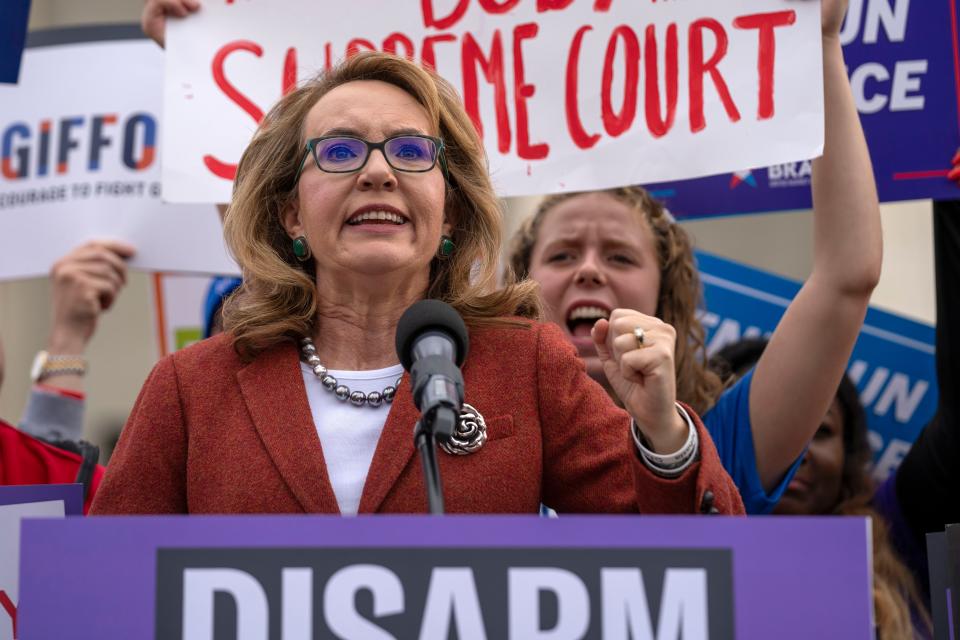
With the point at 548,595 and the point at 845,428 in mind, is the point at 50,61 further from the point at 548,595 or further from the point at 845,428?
the point at 548,595

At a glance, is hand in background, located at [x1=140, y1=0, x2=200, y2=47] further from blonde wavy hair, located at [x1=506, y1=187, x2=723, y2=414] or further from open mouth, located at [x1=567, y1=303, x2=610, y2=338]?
open mouth, located at [x1=567, y1=303, x2=610, y2=338]

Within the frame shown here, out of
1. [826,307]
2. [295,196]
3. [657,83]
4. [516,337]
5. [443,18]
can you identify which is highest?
[443,18]

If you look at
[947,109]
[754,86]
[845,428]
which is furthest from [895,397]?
[754,86]

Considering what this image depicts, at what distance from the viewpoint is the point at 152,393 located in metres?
2.21

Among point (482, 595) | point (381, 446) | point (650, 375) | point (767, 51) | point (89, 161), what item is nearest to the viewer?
point (482, 595)

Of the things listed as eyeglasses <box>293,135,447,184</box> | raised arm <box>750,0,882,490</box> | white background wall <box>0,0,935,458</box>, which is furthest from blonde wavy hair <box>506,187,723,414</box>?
white background wall <box>0,0,935,458</box>

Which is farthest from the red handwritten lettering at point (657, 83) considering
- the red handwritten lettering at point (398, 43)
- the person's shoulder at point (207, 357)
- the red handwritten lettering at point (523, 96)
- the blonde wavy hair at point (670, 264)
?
the person's shoulder at point (207, 357)

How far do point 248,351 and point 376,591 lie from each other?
0.90 meters

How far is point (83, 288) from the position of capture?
3.95 m

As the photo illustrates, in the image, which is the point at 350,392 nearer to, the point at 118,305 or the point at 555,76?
the point at 555,76

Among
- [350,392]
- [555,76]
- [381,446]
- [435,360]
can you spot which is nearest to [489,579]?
[435,360]

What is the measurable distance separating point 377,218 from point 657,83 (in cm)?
108

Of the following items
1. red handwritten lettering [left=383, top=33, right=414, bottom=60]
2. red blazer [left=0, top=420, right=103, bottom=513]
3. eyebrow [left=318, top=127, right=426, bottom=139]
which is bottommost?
red blazer [left=0, top=420, right=103, bottom=513]

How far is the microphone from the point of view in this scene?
1.58m
